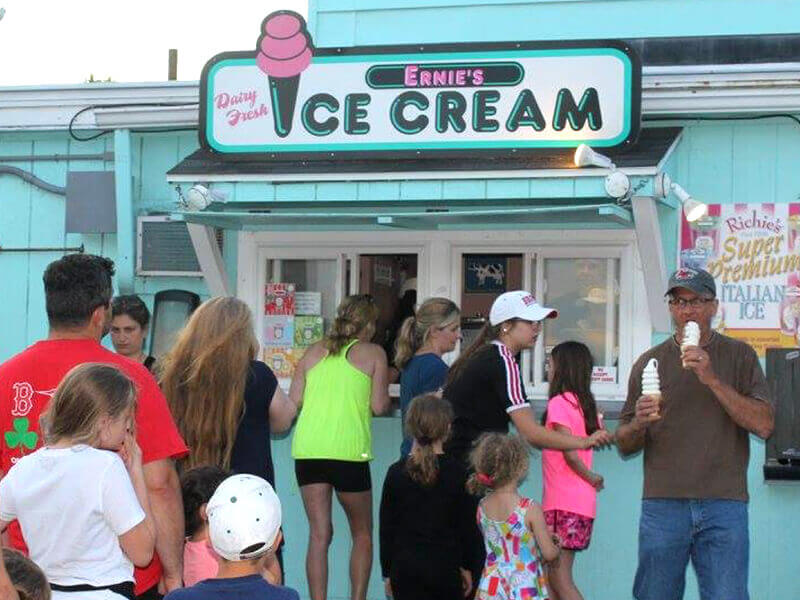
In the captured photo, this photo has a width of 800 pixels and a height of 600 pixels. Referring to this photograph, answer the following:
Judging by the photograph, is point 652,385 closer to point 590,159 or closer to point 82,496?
point 590,159

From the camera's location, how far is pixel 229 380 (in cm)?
576

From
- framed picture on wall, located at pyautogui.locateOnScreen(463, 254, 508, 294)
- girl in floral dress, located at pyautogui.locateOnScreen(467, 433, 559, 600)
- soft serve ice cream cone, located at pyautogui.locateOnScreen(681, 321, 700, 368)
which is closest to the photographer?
soft serve ice cream cone, located at pyautogui.locateOnScreen(681, 321, 700, 368)

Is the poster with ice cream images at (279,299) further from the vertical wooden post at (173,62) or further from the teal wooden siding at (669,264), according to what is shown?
the vertical wooden post at (173,62)

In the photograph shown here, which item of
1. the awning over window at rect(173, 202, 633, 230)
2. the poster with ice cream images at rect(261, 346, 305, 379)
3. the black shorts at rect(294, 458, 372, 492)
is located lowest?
the black shorts at rect(294, 458, 372, 492)

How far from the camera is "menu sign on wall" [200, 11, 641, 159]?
24.9ft

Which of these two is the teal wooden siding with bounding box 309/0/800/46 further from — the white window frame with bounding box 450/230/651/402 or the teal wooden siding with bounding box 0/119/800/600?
the white window frame with bounding box 450/230/651/402

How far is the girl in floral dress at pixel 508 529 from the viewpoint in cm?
626

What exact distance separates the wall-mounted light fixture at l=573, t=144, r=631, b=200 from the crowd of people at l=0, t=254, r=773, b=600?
754 millimetres

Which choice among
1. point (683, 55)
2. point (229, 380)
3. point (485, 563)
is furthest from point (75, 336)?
point (683, 55)

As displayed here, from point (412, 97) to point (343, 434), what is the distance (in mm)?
1870

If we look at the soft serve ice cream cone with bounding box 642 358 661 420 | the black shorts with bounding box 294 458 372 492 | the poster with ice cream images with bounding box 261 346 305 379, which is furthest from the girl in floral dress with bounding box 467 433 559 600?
the poster with ice cream images with bounding box 261 346 305 379

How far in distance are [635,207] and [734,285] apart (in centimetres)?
82

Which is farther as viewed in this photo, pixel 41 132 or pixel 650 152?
pixel 41 132

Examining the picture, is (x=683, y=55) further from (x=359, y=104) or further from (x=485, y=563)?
(x=485, y=563)
